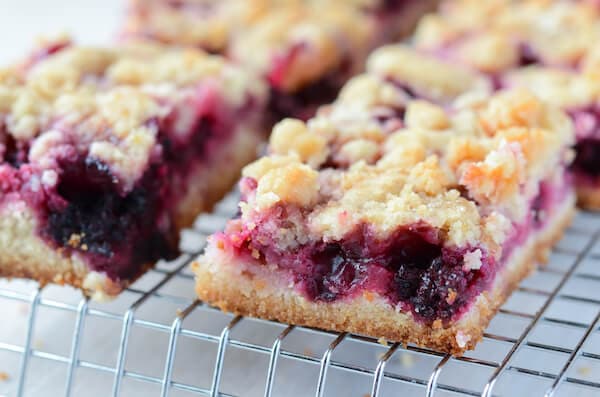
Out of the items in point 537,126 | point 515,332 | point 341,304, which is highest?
point 537,126

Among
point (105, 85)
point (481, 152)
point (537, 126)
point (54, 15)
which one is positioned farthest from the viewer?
point (54, 15)

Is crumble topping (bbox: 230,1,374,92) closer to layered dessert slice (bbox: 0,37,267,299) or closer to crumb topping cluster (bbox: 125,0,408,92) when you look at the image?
crumb topping cluster (bbox: 125,0,408,92)

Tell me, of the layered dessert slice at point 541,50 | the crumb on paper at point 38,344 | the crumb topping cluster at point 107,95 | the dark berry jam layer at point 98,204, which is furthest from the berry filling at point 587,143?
the crumb on paper at point 38,344

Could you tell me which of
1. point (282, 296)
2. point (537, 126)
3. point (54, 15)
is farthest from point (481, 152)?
point (54, 15)

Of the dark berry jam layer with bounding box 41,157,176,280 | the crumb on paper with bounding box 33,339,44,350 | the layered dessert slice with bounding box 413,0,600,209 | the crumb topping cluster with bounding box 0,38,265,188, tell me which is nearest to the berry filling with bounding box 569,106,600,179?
the layered dessert slice with bounding box 413,0,600,209

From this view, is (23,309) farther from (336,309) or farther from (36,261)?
(336,309)

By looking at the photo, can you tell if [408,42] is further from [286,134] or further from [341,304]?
[341,304]

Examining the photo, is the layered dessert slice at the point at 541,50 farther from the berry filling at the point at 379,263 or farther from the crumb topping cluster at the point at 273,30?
the berry filling at the point at 379,263
